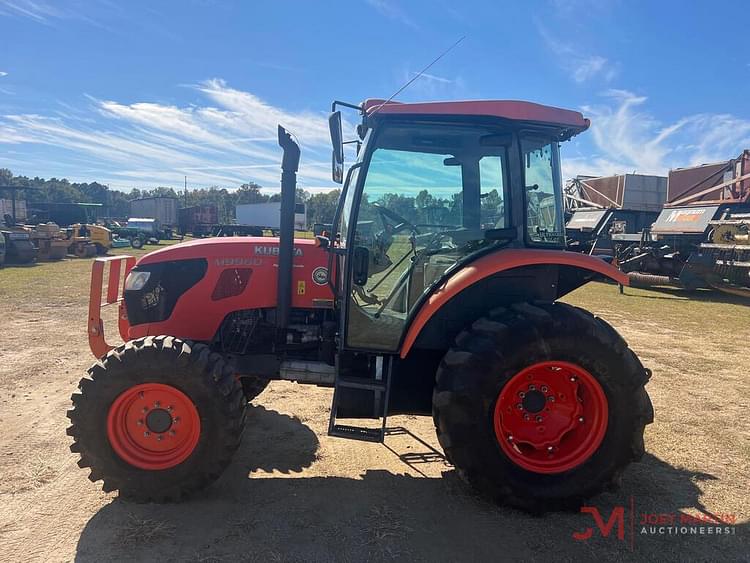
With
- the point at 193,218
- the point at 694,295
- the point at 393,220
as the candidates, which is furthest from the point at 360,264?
the point at 193,218

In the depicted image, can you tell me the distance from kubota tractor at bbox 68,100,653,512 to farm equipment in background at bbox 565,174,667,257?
40.9 ft

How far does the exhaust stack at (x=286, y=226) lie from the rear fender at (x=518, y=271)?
33.9 inches

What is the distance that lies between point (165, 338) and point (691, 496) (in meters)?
3.43

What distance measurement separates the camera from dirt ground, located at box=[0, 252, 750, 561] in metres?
2.55

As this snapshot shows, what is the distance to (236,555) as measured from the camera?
248cm

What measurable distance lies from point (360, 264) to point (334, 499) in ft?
4.79

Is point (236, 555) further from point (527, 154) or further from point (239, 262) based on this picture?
point (527, 154)

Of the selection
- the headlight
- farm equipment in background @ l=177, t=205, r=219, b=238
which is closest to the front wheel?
the headlight

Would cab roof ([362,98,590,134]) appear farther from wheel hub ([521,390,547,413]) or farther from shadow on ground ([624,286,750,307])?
shadow on ground ([624,286,750,307])

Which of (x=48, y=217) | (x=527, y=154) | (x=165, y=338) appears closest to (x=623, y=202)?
(x=527, y=154)

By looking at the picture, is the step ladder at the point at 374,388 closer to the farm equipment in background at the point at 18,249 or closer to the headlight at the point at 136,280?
the headlight at the point at 136,280

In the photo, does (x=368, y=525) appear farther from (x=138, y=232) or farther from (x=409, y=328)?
(x=138, y=232)

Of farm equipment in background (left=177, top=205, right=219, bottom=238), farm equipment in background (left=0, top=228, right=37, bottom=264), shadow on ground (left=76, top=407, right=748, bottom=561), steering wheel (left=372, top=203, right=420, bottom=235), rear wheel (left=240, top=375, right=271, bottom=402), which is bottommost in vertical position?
shadow on ground (left=76, top=407, right=748, bottom=561)

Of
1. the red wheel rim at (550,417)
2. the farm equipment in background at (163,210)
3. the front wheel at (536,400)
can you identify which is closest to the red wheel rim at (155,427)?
the front wheel at (536,400)
